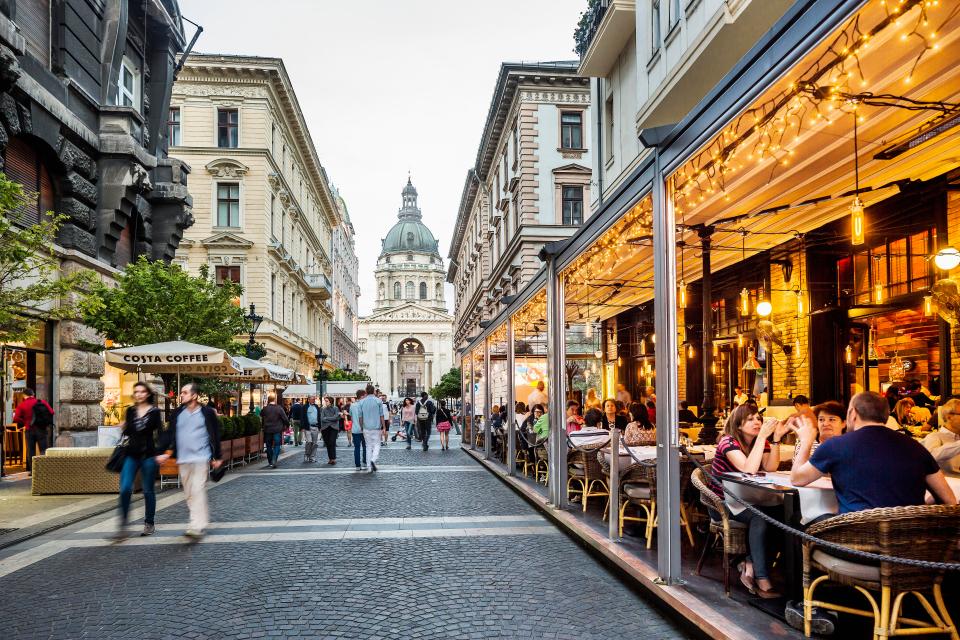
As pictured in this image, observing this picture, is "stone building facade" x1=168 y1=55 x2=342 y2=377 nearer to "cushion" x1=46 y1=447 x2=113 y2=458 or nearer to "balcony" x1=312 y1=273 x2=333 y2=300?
"balcony" x1=312 y1=273 x2=333 y2=300

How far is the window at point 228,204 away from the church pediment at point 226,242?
0.90 metres

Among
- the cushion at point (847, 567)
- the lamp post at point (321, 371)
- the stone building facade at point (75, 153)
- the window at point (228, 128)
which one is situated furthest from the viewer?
the window at point (228, 128)

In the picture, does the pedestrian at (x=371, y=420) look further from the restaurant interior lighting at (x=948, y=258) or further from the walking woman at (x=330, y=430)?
the restaurant interior lighting at (x=948, y=258)

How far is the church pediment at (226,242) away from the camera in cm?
3647

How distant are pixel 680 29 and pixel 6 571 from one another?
39.8 ft

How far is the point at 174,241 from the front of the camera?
21.4m

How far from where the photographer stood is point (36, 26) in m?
15.0

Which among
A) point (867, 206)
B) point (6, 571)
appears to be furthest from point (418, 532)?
point (867, 206)

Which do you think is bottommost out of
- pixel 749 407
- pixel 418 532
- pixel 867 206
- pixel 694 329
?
pixel 418 532

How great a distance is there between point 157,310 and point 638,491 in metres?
12.0

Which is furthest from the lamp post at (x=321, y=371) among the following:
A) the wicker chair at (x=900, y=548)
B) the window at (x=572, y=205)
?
the wicker chair at (x=900, y=548)

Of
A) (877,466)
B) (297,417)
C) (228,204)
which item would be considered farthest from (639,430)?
(228,204)

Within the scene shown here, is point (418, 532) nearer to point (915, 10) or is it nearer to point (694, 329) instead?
point (915, 10)

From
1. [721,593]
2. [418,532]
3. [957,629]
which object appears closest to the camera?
[957,629]
